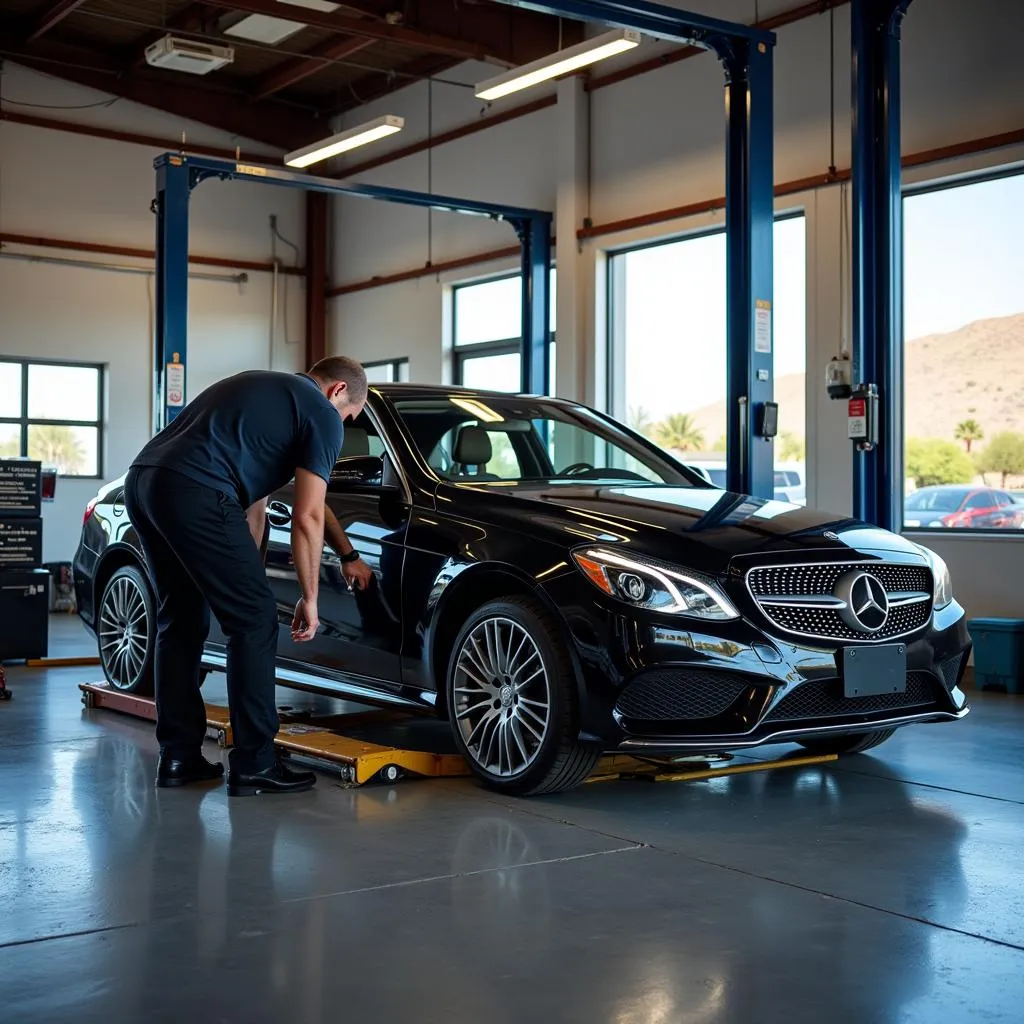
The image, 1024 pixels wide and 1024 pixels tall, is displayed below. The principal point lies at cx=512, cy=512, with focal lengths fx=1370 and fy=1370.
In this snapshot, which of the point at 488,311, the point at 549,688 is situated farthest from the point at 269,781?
the point at 488,311

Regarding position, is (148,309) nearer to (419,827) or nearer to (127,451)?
(127,451)

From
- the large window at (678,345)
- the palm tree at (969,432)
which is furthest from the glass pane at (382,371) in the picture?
the palm tree at (969,432)

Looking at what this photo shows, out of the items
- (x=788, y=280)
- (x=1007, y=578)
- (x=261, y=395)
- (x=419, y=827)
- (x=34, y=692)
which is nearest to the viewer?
(x=419, y=827)

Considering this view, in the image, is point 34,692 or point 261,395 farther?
point 34,692

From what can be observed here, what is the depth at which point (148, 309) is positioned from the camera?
1639cm

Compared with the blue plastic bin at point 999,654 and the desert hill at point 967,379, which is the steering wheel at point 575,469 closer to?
the blue plastic bin at point 999,654

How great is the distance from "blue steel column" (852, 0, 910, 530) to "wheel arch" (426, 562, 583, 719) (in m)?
3.61

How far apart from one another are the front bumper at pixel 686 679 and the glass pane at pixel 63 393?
12773 millimetres

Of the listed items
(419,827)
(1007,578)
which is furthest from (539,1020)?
(1007,578)

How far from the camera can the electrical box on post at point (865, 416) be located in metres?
7.60

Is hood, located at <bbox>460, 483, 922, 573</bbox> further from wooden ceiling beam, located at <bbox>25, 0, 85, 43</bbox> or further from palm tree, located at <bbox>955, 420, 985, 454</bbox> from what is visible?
wooden ceiling beam, located at <bbox>25, 0, 85, 43</bbox>

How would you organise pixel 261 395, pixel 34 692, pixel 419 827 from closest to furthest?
pixel 419 827 < pixel 261 395 < pixel 34 692

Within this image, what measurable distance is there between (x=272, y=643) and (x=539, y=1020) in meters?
2.26

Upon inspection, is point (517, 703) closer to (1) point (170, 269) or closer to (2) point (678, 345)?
(1) point (170, 269)
